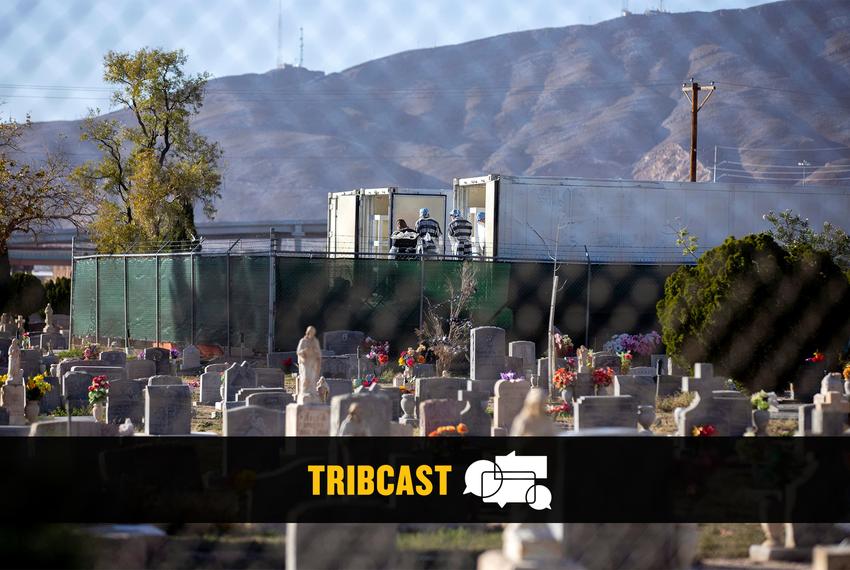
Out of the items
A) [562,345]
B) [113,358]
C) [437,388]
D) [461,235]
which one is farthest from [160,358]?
[437,388]

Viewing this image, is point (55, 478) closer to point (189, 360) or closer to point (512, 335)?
point (189, 360)

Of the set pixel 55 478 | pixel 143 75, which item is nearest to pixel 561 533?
pixel 55 478

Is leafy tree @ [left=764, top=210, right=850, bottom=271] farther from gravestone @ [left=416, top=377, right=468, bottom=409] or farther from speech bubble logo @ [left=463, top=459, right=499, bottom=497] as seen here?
speech bubble logo @ [left=463, top=459, right=499, bottom=497]

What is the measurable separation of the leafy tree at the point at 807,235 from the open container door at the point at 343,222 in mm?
12254

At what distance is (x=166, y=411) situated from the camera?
1661 centimetres

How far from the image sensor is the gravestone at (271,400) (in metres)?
16.5

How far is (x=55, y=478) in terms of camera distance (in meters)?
6.84

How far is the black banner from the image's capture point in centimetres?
954

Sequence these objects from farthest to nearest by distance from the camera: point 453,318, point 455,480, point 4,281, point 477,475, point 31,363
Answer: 1. point 4,281
2. point 453,318
3. point 31,363
4. point 455,480
5. point 477,475

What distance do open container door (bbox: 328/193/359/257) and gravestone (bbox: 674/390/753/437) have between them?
70.3ft

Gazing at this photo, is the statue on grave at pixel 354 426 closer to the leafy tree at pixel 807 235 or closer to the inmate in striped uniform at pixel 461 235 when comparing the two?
the inmate in striped uniform at pixel 461 235

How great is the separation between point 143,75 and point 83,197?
5.03m

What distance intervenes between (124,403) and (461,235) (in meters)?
14.8

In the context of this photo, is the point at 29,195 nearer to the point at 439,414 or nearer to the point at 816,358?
the point at 816,358
